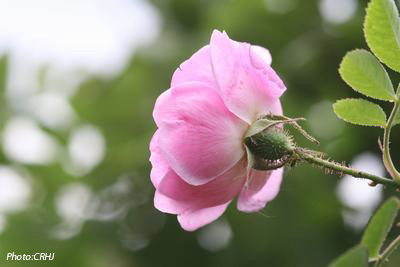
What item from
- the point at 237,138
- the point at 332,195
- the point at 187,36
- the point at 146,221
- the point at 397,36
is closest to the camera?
the point at 397,36

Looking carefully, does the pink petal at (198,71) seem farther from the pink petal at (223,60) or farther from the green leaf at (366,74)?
the green leaf at (366,74)

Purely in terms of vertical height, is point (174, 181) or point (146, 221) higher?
point (174, 181)

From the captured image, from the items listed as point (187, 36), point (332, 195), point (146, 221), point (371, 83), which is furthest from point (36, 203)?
point (371, 83)

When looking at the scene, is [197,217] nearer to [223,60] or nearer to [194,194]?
[194,194]

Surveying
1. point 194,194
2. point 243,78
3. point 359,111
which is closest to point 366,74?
point 359,111

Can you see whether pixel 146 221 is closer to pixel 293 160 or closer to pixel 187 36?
pixel 187 36

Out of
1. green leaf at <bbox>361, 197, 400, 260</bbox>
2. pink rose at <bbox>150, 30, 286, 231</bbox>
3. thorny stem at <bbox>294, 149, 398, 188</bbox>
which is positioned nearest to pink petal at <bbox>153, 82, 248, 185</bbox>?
pink rose at <bbox>150, 30, 286, 231</bbox>

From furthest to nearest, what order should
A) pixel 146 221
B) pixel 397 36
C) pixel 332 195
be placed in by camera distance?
pixel 146 221 → pixel 332 195 → pixel 397 36
